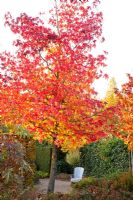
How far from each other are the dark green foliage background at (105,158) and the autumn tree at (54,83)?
7.00 meters

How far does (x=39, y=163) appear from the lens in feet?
74.7

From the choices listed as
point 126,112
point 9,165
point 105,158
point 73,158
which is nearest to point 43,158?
point 73,158

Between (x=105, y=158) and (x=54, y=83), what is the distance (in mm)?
9266

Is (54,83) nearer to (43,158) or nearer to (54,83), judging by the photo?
(54,83)

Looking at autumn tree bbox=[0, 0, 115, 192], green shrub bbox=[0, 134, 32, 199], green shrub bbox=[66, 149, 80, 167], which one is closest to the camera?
green shrub bbox=[0, 134, 32, 199]

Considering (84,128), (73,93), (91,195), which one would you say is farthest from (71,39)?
(91,195)

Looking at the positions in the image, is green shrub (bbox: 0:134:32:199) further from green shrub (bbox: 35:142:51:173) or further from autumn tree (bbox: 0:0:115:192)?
green shrub (bbox: 35:142:51:173)

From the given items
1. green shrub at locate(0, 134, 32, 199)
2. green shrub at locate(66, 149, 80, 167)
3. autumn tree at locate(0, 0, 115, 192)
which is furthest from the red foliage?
green shrub at locate(66, 149, 80, 167)

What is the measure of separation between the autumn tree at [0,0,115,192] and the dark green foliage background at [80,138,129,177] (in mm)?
6998

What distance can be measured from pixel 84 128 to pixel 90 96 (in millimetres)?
829

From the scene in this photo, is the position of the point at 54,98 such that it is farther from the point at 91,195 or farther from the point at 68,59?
Answer: the point at 91,195

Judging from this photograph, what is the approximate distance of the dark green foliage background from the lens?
18.1 m

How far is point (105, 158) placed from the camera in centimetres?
1941

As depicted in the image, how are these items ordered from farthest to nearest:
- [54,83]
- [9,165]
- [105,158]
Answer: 1. [105,158]
2. [54,83]
3. [9,165]
